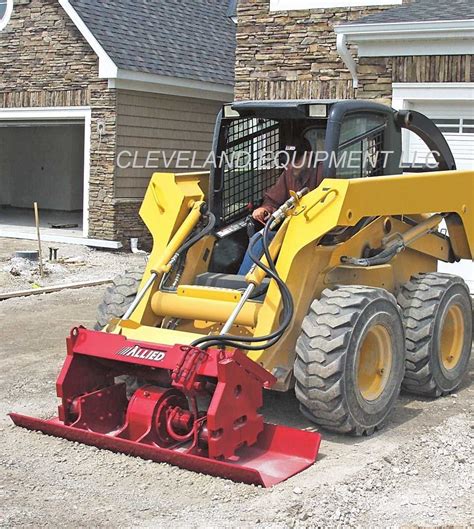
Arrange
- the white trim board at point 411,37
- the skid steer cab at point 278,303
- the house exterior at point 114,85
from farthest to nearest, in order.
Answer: the house exterior at point 114,85, the white trim board at point 411,37, the skid steer cab at point 278,303

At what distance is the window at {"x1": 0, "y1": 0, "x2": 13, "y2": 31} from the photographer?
16875mm

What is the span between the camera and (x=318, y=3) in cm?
1245

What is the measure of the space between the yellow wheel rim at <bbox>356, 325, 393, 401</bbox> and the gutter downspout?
237 inches

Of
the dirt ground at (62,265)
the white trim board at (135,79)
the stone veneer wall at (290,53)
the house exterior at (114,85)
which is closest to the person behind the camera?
the stone veneer wall at (290,53)

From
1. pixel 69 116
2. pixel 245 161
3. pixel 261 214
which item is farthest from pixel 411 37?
pixel 69 116

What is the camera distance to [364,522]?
15.0 feet

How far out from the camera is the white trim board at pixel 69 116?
15891 mm

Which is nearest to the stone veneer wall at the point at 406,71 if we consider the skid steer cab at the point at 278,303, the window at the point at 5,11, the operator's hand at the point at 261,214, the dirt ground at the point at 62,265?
the skid steer cab at the point at 278,303

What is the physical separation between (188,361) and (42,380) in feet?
7.83

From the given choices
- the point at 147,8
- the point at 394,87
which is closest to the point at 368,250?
Answer: the point at 394,87

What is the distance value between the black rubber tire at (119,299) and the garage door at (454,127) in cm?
535

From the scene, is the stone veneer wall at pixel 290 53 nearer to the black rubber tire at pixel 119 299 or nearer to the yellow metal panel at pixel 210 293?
the black rubber tire at pixel 119 299

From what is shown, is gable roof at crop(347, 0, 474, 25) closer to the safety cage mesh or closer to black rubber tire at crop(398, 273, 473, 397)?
the safety cage mesh

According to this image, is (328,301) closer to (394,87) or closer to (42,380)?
(42,380)
